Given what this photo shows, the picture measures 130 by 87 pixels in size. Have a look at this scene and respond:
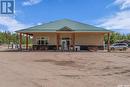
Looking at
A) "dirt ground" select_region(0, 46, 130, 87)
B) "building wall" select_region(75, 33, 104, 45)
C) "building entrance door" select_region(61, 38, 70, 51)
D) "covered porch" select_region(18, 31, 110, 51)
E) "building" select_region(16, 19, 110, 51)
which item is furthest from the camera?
"building entrance door" select_region(61, 38, 70, 51)

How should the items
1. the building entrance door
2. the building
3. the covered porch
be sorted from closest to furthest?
the building, the covered porch, the building entrance door

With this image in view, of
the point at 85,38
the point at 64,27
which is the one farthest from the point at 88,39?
the point at 64,27

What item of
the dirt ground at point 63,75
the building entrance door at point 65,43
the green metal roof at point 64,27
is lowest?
the dirt ground at point 63,75

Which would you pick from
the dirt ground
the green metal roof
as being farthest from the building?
the dirt ground

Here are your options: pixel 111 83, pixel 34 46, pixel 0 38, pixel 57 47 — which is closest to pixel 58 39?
pixel 57 47

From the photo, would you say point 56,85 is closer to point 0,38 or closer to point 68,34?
point 68,34

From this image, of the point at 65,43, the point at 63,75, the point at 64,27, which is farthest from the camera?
the point at 65,43

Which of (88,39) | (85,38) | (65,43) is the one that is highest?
(85,38)

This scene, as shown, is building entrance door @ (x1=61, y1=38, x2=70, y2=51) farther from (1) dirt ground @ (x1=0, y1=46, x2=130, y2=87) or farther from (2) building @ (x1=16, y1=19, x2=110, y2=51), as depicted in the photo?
(1) dirt ground @ (x1=0, y1=46, x2=130, y2=87)

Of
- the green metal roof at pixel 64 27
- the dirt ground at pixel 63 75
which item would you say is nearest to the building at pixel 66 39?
the green metal roof at pixel 64 27

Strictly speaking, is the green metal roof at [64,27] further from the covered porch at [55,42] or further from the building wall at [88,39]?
the building wall at [88,39]

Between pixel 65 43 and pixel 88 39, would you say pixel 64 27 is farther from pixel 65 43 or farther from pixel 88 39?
pixel 88 39

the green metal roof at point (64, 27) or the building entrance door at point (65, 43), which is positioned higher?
the green metal roof at point (64, 27)

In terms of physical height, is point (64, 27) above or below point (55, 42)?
above
